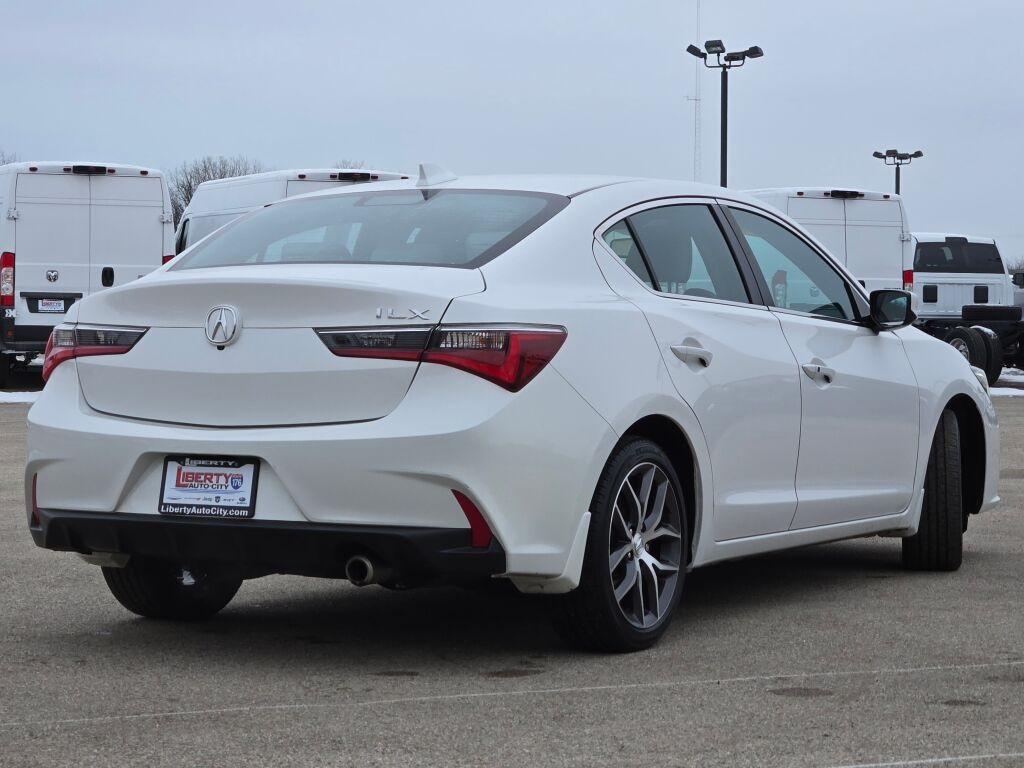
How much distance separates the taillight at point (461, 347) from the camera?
5.03 meters

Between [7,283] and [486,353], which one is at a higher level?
[486,353]

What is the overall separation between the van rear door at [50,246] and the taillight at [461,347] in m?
17.1

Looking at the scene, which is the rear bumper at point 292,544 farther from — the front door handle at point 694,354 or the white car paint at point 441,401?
the front door handle at point 694,354

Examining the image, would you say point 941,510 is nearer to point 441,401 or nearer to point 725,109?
point 441,401

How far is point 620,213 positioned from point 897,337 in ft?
6.31

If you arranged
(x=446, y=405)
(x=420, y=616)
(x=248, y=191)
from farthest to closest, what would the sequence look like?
(x=248, y=191)
(x=420, y=616)
(x=446, y=405)

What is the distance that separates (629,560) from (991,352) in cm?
1930

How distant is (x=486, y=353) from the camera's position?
5.04 m

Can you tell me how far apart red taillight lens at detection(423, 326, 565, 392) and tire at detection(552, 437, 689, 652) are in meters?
0.52

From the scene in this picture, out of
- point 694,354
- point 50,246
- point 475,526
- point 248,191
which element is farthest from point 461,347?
point 50,246

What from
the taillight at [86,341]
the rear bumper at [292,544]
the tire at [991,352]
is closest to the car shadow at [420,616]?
the rear bumper at [292,544]

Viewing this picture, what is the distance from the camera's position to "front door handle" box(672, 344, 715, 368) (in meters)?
5.79

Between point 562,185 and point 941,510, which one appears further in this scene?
point 941,510

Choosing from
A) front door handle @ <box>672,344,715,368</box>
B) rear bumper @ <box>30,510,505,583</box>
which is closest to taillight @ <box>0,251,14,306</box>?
rear bumper @ <box>30,510,505,583</box>
